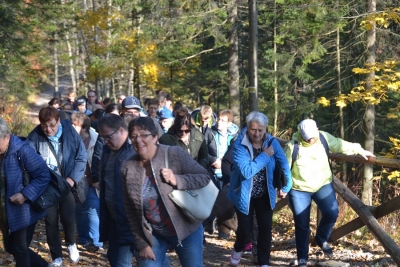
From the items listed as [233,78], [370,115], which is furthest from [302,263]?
[233,78]

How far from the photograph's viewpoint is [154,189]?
407 cm

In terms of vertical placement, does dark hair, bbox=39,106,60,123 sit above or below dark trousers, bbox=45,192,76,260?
above

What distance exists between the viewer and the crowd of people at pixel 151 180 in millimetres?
4129

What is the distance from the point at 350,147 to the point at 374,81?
707cm

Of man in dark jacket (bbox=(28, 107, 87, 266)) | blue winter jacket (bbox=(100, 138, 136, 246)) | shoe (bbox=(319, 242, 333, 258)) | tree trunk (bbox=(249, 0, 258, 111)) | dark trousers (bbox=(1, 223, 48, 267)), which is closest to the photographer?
blue winter jacket (bbox=(100, 138, 136, 246))

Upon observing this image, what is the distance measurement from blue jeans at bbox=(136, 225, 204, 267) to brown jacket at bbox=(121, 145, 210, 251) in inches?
3.5

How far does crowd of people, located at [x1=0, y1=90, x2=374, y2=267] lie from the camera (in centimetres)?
413

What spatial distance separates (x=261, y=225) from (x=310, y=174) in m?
0.84

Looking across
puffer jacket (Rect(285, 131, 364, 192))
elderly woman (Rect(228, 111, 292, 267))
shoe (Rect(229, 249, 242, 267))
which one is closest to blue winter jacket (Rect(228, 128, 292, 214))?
elderly woman (Rect(228, 111, 292, 267))

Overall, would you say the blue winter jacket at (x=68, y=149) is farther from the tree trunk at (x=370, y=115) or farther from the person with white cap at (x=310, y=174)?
the tree trunk at (x=370, y=115)

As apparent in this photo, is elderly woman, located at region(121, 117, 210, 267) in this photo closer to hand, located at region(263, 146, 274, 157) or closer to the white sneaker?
hand, located at region(263, 146, 274, 157)

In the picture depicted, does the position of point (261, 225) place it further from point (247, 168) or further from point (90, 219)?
point (90, 219)

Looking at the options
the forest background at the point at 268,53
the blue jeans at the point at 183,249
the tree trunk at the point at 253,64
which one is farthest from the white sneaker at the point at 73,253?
the tree trunk at the point at 253,64

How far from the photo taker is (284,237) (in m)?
9.35
